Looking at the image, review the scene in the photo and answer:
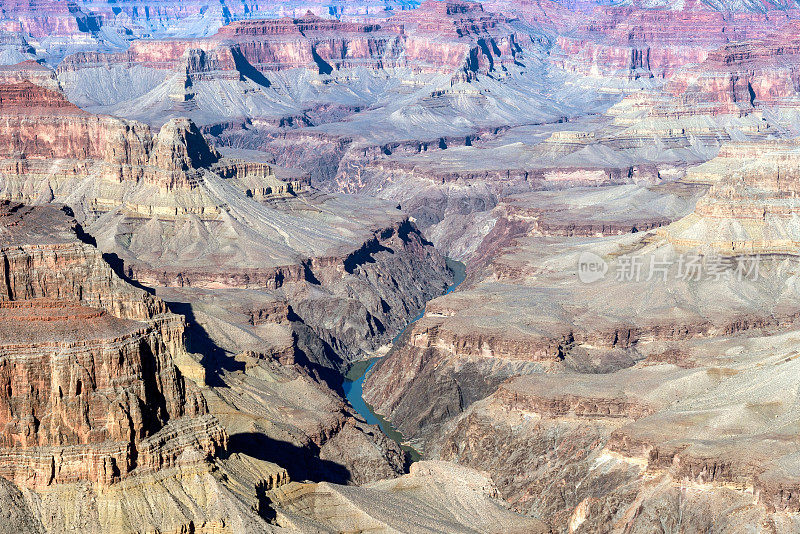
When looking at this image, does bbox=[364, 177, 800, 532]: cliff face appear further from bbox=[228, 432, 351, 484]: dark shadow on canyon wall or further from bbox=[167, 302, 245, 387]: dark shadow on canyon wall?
bbox=[167, 302, 245, 387]: dark shadow on canyon wall

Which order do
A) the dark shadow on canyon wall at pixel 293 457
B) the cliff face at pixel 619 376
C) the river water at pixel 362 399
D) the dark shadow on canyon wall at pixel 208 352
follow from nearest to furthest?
the cliff face at pixel 619 376
the dark shadow on canyon wall at pixel 293 457
the dark shadow on canyon wall at pixel 208 352
the river water at pixel 362 399

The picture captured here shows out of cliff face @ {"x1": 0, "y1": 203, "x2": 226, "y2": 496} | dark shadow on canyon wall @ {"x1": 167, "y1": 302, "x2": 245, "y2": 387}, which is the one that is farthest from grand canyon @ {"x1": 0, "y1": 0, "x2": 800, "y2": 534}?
dark shadow on canyon wall @ {"x1": 167, "y1": 302, "x2": 245, "y2": 387}

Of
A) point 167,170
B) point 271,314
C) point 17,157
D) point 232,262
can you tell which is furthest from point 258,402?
point 17,157

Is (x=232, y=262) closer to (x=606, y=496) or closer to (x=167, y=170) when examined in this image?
(x=167, y=170)

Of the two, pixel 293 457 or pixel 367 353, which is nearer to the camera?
pixel 293 457

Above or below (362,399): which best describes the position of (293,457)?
above

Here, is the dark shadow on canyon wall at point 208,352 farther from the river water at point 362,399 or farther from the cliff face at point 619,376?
the cliff face at point 619,376

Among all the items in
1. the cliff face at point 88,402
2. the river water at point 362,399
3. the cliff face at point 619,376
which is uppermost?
the cliff face at point 88,402

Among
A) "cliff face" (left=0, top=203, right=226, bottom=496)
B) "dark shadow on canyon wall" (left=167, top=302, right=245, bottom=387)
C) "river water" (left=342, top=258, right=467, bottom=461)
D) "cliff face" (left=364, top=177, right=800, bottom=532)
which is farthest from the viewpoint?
"river water" (left=342, top=258, right=467, bottom=461)

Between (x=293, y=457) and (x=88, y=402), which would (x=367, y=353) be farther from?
(x=88, y=402)

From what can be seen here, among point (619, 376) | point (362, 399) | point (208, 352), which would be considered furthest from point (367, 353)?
point (619, 376)

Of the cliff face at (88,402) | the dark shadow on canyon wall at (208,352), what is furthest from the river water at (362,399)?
the cliff face at (88,402)
